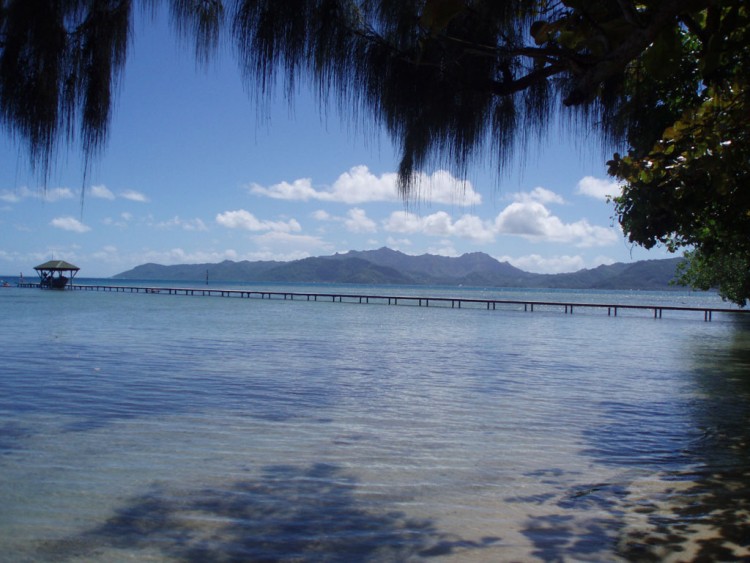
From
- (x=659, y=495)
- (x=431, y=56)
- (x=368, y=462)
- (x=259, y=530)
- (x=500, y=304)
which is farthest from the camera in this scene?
(x=500, y=304)

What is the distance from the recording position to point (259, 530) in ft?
12.0

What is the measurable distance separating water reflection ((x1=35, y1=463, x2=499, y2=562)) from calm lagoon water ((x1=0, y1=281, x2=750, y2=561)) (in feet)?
0.05

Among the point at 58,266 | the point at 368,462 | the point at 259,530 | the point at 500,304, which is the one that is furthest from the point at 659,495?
the point at 58,266

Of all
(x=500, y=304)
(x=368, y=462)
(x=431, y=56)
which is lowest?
(x=368, y=462)

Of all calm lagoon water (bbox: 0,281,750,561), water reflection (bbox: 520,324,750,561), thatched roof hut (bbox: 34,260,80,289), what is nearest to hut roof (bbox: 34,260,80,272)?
thatched roof hut (bbox: 34,260,80,289)

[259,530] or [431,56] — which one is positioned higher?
[431,56]

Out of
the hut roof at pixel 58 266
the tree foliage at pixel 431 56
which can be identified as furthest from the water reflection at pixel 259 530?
the hut roof at pixel 58 266

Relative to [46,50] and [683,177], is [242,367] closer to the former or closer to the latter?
[683,177]

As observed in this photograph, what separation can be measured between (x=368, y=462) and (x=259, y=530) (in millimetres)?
1688

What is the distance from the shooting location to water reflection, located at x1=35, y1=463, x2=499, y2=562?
11.0 feet

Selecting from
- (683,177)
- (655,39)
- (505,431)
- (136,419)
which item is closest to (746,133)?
(683,177)

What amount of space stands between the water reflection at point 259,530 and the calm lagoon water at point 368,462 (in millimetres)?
16

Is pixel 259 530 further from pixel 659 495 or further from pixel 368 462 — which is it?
pixel 659 495

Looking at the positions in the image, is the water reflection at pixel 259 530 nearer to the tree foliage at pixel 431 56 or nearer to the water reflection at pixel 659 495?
the water reflection at pixel 659 495
